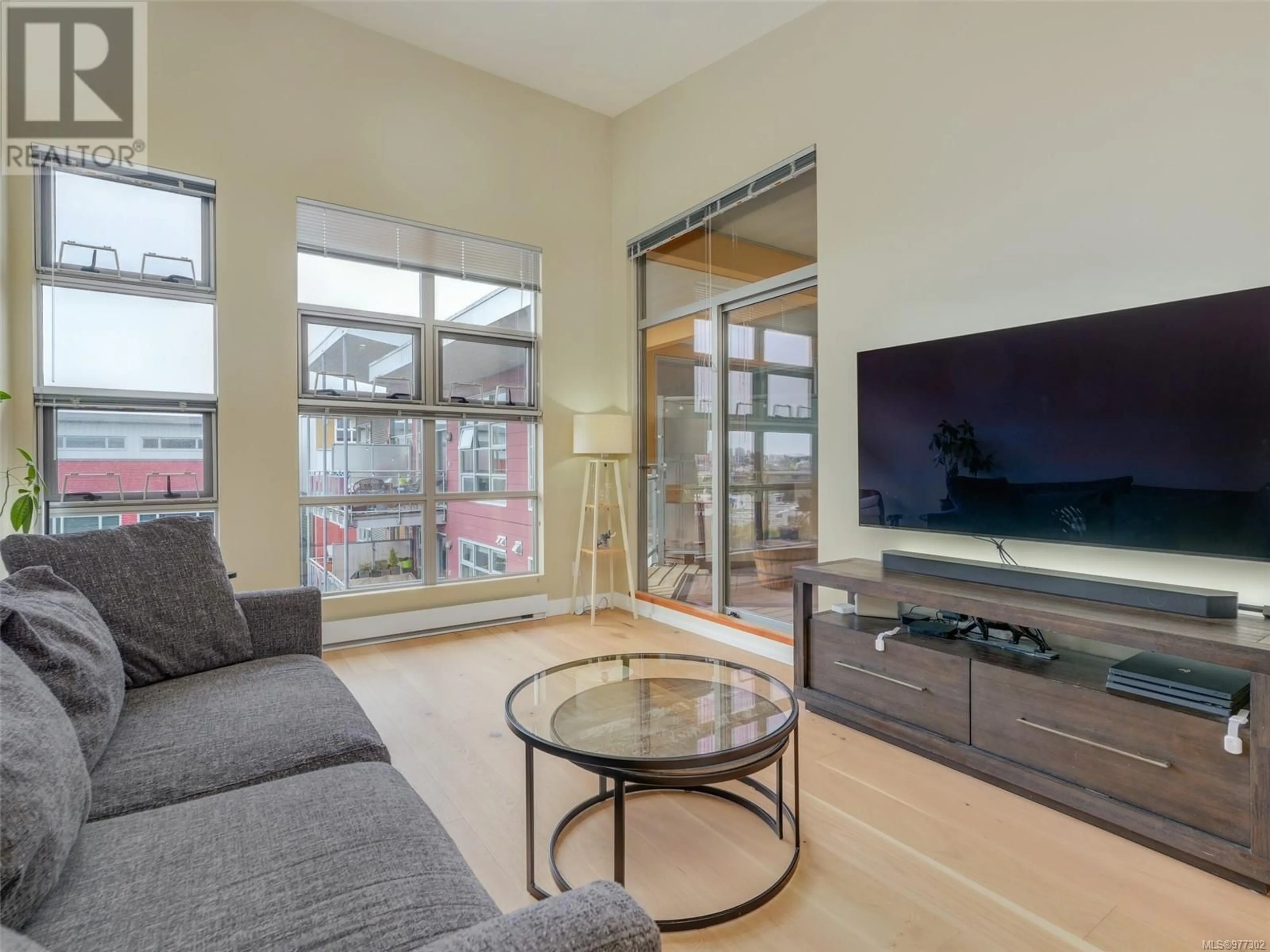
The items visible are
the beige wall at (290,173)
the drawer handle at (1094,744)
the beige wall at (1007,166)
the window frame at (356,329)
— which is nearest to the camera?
the drawer handle at (1094,744)

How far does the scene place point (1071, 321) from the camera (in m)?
2.15

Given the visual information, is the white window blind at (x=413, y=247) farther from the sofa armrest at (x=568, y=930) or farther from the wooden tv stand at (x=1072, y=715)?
the sofa armrest at (x=568, y=930)

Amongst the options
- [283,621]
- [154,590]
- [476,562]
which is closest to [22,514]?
[154,590]

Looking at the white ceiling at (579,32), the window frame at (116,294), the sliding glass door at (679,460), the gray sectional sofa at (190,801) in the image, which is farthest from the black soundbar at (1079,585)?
the window frame at (116,294)

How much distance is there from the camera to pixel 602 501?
14.7 feet

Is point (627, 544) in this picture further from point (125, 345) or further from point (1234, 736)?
point (1234, 736)

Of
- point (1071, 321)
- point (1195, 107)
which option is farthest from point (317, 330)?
point (1195, 107)

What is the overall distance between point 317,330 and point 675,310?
2.18m

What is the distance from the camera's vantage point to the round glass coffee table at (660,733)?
1412 mm

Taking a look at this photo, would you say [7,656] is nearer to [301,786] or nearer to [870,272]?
[301,786]

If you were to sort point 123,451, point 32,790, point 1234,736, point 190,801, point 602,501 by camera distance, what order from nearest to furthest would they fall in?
1. point 32,790
2. point 190,801
3. point 1234,736
4. point 123,451
5. point 602,501

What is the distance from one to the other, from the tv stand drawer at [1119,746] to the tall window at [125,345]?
12.0 feet

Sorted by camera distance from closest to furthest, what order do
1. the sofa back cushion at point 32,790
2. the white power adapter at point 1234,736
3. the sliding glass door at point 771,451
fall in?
the sofa back cushion at point 32,790, the white power adapter at point 1234,736, the sliding glass door at point 771,451

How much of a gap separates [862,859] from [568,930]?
53.8 inches
